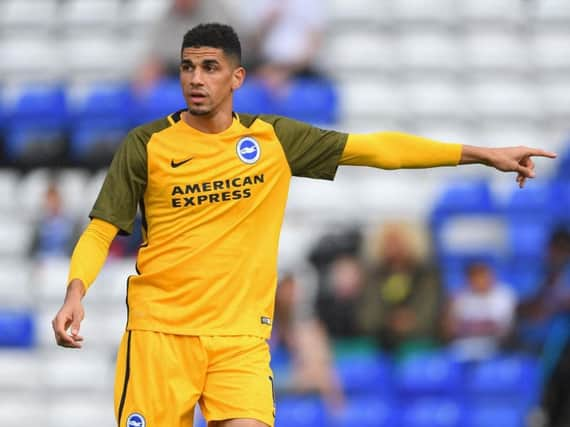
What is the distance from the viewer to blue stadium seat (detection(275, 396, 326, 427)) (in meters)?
10.1

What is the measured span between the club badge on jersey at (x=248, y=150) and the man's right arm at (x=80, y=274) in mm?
544

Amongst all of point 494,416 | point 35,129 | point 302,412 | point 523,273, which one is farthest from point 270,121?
point 35,129

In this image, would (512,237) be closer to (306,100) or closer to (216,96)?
(306,100)

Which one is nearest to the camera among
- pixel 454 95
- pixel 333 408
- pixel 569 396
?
Answer: pixel 569 396

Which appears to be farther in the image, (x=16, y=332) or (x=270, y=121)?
(x=16, y=332)

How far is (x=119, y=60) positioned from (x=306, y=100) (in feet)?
6.47

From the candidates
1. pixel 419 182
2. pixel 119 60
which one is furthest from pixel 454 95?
pixel 119 60

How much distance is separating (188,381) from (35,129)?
720 cm

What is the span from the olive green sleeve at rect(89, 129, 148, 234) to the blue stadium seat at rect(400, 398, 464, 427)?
5.40 metres

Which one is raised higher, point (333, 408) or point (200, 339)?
point (200, 339)

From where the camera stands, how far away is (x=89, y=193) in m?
11.5

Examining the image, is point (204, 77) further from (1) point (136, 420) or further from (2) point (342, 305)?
(2) point (342, 305)

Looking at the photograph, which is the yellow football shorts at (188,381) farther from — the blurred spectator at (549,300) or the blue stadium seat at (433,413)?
the blue stadium seat at (433,413)

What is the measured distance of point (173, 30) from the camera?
12.0 meters
